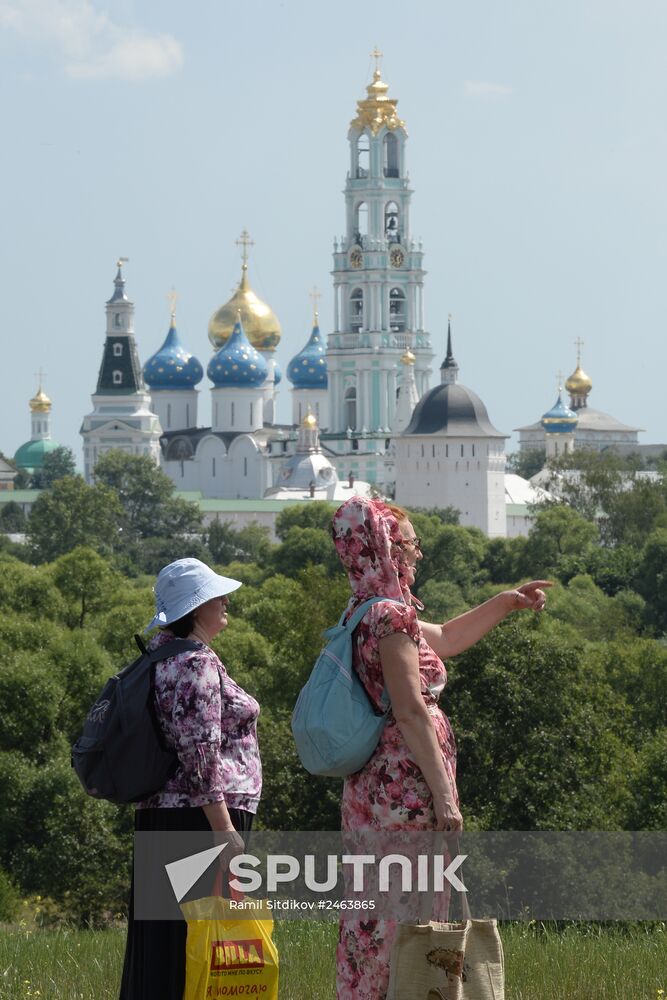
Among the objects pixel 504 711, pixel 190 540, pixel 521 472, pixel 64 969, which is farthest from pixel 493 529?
pixel 64 969

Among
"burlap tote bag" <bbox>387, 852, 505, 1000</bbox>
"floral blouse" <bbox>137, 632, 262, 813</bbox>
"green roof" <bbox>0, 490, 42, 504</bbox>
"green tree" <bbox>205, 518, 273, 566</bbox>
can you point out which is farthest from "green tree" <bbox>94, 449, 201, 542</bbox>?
"burlap tote bag" <bbox>387, 852, 505, 1000</bbox>

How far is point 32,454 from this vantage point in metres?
110

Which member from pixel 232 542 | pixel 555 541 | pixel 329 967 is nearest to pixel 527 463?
pixel 232 542

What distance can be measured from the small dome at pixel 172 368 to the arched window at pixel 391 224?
11884mm

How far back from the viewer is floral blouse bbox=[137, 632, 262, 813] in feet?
16.2

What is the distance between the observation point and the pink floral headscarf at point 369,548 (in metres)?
4.93

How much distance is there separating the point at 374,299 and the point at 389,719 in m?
91.1

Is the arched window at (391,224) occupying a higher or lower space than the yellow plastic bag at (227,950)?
higher

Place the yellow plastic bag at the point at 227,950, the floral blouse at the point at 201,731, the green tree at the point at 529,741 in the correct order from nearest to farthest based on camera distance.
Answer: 1. the yellow plastic bag at the point at 227,950
2. the floral blouse at the point at 201,731
3. the green tree at the point at 529,741

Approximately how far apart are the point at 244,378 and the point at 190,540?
19.2 meters

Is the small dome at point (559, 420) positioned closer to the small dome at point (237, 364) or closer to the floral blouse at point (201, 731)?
the small dome at point (237, 364)

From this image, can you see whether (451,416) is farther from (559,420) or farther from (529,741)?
(529,741)

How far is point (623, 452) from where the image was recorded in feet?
435

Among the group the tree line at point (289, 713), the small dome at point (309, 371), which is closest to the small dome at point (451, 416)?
the small dome at point (309, 371)
